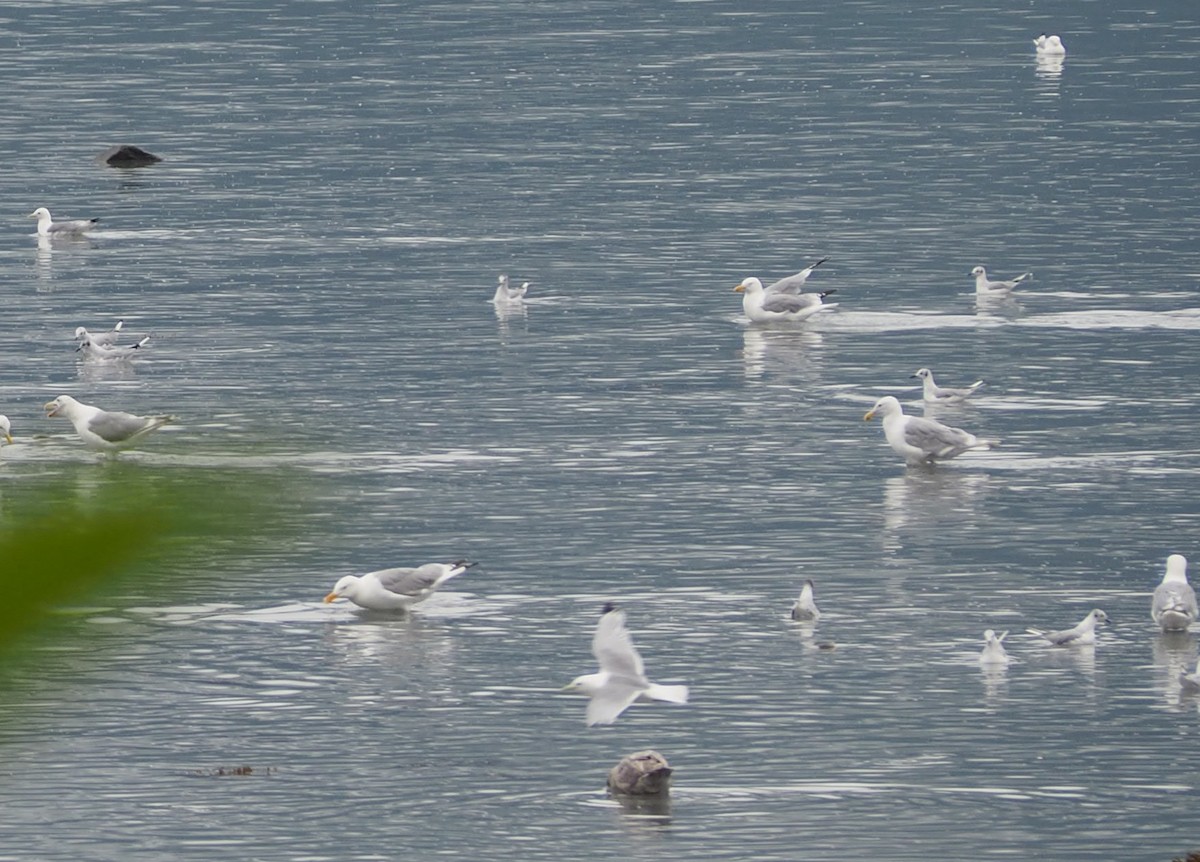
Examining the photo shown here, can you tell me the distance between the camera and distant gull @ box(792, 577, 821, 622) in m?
16.2

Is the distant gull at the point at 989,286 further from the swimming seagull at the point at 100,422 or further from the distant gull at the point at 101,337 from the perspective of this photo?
the swimming seagull at the point at 100,422

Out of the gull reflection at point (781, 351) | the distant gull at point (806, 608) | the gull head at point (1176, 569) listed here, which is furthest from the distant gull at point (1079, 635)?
the gull reflection at point (781, 351)

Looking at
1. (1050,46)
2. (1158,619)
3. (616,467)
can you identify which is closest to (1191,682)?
(1158,619)

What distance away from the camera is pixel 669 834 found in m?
12.2

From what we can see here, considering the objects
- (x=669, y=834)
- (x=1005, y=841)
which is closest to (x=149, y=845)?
(x=669, y=834)

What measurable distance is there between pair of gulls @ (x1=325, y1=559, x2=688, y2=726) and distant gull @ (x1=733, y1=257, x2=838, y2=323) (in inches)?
481

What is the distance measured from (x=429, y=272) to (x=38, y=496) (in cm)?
3317

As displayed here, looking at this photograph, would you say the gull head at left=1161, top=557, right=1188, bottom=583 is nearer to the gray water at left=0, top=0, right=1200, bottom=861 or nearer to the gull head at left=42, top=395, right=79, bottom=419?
the gray water at left=0, top=0, right=1200, bottom=861

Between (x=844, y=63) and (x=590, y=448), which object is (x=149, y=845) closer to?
(x=590, y=448)

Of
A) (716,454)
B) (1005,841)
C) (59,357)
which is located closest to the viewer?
(1005,841)

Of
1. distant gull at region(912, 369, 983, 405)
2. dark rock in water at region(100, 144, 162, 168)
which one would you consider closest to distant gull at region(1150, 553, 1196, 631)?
distant gull at region(912, 369, 983, 405)

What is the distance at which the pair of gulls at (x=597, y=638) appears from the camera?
1116 cm

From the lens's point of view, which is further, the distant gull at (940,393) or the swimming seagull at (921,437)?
the distant gull at (940,393)

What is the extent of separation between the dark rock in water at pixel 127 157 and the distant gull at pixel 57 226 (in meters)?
9.12
